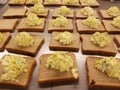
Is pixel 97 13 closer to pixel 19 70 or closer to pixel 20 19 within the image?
pixel 20 19

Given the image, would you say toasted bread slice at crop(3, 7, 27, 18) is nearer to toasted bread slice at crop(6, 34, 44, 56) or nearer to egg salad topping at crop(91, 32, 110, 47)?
toasted bread slice at crop(6, 34, 44, 56)

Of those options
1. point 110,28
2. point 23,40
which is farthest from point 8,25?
point 110,28

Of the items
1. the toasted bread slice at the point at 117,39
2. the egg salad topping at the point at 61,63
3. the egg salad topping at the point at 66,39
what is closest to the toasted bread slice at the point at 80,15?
the toasted bread slice at the point at 117,39

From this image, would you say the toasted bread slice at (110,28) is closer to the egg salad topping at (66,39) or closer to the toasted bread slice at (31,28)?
the egg salad topping at (66,39)

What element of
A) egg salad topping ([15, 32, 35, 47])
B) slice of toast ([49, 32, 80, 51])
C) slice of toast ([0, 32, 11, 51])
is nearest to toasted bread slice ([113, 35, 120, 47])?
slice of toast ([49, 32, 80, 51])

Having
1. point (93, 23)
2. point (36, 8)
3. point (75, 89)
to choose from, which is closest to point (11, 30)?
point (36, 8)

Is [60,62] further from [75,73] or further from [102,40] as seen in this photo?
[102,40]

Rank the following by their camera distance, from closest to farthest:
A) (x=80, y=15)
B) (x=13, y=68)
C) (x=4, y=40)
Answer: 1. (x=13, y=68)
2. (x=4, y=40)
3. (x=80, y=15)
